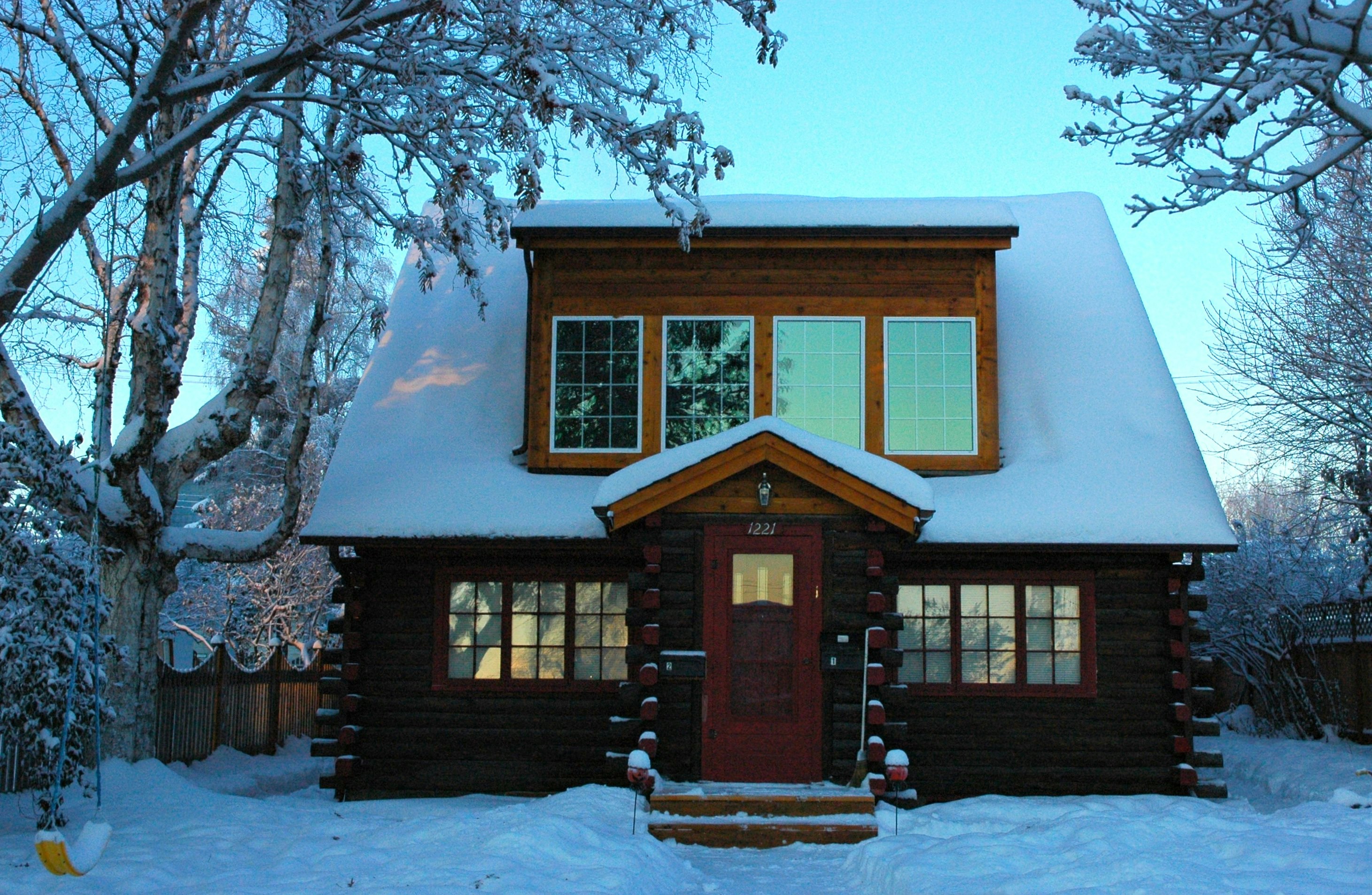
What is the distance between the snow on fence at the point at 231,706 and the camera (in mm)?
12898

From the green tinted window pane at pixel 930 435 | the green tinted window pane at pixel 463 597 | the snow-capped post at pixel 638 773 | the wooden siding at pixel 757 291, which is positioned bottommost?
Answer: the snow-capped post at pixel 638 773

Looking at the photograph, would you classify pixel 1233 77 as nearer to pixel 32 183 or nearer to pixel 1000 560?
pixel 1000 560

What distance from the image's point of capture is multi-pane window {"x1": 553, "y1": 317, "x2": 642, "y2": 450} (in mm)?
13234

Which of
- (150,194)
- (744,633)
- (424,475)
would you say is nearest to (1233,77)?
(744,633)

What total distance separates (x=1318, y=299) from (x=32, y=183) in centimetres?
1630

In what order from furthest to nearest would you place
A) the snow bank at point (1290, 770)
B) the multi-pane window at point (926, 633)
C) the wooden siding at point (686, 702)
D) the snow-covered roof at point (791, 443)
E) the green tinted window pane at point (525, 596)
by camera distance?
1. the snow bank at point (1290, 770)
2. the green tinted window pane at point (525, 596)
3. the multi-pane window at point (926, 633)
4. the wooden siding at point (686, 702)
5. the snow-covered roof at point (791, 443)

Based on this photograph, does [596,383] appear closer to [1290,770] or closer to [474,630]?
[474,630]

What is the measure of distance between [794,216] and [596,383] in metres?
2.88

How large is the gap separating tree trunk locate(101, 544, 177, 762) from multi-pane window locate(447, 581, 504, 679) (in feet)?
9.16

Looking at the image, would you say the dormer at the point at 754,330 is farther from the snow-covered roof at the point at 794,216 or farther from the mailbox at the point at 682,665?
the mailbox at the point at 682,665

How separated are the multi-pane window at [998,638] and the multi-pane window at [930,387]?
1632 millimetres

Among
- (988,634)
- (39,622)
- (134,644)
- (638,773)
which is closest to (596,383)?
(638,773)

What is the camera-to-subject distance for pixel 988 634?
12.3m

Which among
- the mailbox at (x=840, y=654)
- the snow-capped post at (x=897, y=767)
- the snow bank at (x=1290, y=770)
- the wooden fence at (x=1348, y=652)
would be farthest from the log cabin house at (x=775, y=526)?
the wooden fence at (x=1348, y=652)
